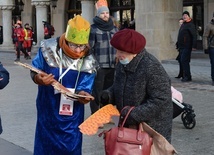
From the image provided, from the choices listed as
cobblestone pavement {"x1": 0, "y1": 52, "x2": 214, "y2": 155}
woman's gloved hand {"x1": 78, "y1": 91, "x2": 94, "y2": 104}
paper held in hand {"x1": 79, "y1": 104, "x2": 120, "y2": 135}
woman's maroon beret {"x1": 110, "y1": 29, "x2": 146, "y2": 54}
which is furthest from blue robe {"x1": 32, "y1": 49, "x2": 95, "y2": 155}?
cobblestone pavement {"x1": 0, "y1": 52, "x2": 214, "y2": 155}

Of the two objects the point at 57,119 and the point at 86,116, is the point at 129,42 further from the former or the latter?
the point at 86,116

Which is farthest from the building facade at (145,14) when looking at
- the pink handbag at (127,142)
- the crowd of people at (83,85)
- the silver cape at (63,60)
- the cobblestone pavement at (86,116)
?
the pink handbag at (127,142)

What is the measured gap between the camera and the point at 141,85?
3.63 m

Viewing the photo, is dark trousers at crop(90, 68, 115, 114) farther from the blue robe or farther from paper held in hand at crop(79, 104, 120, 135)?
paper held in hand at crop(79, 104, 120, 135)

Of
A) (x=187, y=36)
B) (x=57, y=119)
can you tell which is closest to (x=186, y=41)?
(x=187, y=36)

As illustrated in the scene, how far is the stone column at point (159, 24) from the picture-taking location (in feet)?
56.7

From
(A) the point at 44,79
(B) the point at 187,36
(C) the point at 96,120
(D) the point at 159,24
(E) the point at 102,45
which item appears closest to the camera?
(C) the point at 96,120

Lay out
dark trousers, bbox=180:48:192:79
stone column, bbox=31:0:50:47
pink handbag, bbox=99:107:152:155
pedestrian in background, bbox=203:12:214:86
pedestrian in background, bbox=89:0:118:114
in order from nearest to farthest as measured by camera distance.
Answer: pink handbag, bbox=99:107:152:155 → pedestrian in background, bbox=89:0:118:114 → pedestrian in background, bbox=203:12:214:86 → dark trousers, bbox=180:48:192:79 → stone column, bbox=31:0:50:47

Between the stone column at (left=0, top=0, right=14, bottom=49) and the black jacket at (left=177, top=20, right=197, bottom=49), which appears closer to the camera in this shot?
the black jacket at (left=177, top=20, right=197, bottom=49)

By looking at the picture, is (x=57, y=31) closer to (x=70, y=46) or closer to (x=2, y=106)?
(x=2, y=106)

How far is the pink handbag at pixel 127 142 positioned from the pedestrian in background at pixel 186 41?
30.9 feet

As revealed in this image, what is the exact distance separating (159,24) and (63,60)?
1302 centimetres

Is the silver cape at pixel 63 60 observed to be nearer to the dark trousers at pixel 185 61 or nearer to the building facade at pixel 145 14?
the dark trousers at pixel 185 61

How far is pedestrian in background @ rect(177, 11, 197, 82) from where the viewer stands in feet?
41.2
